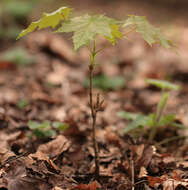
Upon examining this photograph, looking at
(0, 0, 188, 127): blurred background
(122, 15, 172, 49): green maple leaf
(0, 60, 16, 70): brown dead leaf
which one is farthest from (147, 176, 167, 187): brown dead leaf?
(0, 60, 16, 70): brown dead leaf

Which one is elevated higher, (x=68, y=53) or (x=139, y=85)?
(x=68, y=53)

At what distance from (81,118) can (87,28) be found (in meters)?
1.33

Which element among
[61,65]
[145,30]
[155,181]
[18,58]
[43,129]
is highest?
[145,30]

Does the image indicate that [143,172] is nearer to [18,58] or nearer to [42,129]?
[42,129]

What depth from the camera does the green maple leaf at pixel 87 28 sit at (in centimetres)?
107

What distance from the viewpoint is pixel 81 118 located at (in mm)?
2338

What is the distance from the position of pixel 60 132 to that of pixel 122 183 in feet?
2.33

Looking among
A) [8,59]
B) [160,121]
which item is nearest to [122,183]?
[160,121]

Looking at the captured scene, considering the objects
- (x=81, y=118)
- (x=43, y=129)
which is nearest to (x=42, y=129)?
(x=43, y=129)

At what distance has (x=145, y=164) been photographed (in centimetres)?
157

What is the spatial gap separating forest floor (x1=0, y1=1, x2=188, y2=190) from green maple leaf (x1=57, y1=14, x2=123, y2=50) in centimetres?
73

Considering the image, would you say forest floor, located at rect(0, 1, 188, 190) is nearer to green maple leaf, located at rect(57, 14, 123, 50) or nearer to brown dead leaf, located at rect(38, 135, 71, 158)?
brown dead leaf, located at rect(38, 135, 71, 158)

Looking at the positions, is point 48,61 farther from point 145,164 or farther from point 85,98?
point 145,164

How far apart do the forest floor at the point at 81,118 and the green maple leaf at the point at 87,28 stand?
734 millimetres
